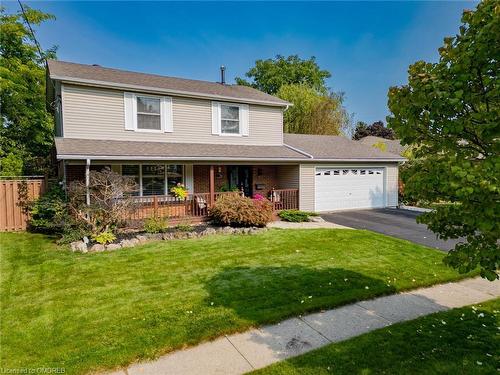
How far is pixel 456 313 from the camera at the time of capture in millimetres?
4887

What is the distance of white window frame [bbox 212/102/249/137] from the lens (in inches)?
553

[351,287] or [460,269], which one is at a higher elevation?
[460,269]

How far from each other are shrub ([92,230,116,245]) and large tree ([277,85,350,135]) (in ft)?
69.8

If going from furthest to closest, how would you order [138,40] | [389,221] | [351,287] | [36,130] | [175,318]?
[36,130] → [138,40] → [389,221] → [351,287] → [175,318]

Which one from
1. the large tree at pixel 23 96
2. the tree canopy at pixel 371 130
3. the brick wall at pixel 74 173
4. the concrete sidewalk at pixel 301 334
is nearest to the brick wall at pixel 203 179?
the brick wall at pixel 74 173

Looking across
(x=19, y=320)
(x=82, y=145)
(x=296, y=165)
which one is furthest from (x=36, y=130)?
(x=19, y=320)

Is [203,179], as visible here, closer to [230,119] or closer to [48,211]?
[230,119]

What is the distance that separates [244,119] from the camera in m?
14.7

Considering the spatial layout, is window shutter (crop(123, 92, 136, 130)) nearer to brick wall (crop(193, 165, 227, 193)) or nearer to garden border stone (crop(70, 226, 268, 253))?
brick wall (crop(193, 165, 227, 193))

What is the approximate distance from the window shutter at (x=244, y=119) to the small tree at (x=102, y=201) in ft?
21.5

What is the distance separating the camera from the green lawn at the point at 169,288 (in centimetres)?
404

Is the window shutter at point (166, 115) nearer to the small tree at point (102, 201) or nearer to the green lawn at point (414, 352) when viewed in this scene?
the small tree at point (102, 201)

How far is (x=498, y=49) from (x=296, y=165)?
12046 millimetres

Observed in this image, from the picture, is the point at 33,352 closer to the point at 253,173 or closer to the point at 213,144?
the point at 213,144
